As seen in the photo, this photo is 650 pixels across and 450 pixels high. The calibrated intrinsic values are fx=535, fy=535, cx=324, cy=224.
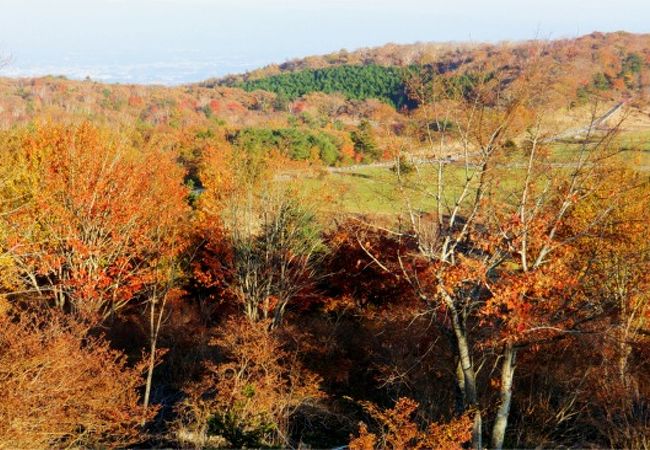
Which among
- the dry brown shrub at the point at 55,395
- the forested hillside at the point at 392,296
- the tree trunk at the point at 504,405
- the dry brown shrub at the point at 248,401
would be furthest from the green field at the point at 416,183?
the dry brown shrub at the point at 55,395

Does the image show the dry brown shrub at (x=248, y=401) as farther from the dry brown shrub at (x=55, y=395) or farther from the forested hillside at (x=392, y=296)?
the dry brown shrub at (x=55, y=395)

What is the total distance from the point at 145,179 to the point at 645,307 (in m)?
24.8

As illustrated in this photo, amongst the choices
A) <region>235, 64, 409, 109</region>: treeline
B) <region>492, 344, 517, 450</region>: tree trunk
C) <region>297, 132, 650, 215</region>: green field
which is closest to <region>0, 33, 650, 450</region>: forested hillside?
<region>492, 344, 517, 450</region>: tree trunk

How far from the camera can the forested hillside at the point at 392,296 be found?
13.1 m

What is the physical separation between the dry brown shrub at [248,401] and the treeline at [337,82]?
346ft

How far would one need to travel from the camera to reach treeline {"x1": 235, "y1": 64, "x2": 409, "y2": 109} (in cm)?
12662

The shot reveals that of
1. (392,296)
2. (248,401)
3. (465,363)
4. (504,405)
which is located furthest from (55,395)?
(392,296)

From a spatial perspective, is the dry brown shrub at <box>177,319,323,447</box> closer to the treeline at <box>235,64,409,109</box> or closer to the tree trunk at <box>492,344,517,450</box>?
the tree trunk at <box>492,344,517,450</box>

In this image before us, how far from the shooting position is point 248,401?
575 inches

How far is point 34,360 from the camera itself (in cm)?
1132

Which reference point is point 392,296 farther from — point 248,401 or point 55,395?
point 55,395

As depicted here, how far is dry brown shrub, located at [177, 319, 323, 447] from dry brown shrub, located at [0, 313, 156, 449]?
1487mm

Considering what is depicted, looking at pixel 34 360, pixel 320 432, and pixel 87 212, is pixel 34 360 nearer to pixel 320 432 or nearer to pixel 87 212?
pixel 320 432

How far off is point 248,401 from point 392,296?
12.7m
